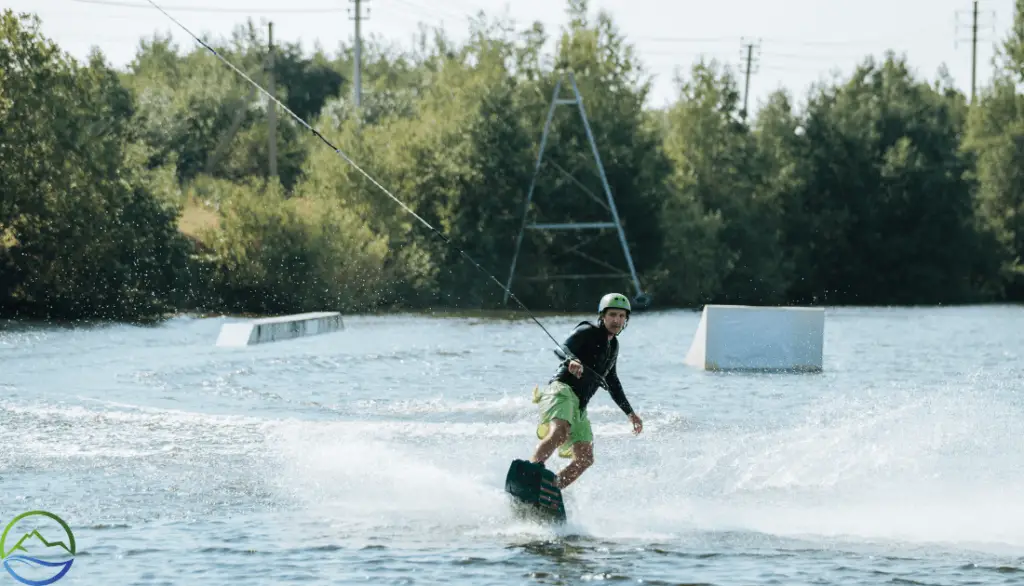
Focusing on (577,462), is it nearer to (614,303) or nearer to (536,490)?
(536,490)

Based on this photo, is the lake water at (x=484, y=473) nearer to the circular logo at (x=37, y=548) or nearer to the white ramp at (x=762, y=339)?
the circular logo at (x=37, y=548)

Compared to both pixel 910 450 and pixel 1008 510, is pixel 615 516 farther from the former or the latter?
pixel 910 450

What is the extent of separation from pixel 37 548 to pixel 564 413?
3.51m

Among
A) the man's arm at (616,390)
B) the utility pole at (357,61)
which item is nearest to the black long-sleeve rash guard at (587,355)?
the man's arm at (616,390)

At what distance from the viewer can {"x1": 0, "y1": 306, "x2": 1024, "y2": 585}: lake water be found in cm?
1006

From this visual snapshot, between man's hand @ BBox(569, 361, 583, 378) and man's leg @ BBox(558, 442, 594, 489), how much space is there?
686 millimetres

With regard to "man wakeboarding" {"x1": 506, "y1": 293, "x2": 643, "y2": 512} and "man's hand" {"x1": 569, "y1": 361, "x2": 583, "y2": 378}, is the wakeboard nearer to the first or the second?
"man wakeboarding" {"x1": 506, "y1": 293, "x2": 643, "y2": 512}

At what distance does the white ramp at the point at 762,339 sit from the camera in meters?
25.9

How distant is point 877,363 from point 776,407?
9.17 m

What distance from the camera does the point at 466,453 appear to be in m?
15.2

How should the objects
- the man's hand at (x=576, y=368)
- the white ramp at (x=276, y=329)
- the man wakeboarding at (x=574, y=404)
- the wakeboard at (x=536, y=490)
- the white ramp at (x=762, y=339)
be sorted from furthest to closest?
the white ramp at (x=276, y=329)
the white ramp at (x=762, y=339)
the man wakeboarding at (x=574, y=404)
the wakeboard at (x=536, y=490)
the man's hand at (x=576, y=368)

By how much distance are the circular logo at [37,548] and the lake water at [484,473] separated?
0.48 feet

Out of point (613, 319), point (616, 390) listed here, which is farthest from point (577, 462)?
point (613, 319)

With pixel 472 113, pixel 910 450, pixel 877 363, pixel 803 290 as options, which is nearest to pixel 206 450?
pixel 910 450
